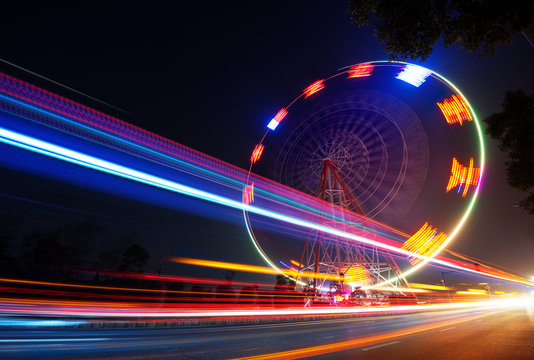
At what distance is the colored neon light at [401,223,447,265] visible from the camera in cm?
2058

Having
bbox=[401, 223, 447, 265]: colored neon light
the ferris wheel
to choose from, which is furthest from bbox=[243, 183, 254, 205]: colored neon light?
bbox=[401, 223, 447, 265]: colored neon light

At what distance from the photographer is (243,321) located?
14.9 metres

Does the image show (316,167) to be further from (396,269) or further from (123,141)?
(123,141)

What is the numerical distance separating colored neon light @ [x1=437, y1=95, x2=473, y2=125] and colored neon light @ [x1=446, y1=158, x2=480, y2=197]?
10.2ft

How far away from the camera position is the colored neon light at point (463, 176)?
19703 mm

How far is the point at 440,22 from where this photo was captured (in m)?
6.12

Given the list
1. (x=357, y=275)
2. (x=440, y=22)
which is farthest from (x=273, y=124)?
(x=440, y=22)

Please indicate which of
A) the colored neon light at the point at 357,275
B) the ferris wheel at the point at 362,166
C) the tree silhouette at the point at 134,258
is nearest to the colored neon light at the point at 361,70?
the ferris wheel at the point at 362,166

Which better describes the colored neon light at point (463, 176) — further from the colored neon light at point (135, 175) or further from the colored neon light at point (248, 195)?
the colored neon light at point (248, 195)

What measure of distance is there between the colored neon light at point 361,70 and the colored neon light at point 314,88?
2874 mm

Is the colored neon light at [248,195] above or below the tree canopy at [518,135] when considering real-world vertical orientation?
above

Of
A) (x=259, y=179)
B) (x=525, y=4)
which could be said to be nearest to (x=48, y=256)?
(x=259, y=179)

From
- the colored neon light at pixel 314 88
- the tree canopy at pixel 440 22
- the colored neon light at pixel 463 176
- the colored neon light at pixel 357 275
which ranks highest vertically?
the colored neon light at pixel 314 88

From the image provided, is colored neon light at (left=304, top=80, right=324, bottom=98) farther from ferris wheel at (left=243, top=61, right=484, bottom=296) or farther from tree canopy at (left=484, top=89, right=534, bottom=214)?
tree canopy at (left=484, top=89, right=534, bottom=214)
